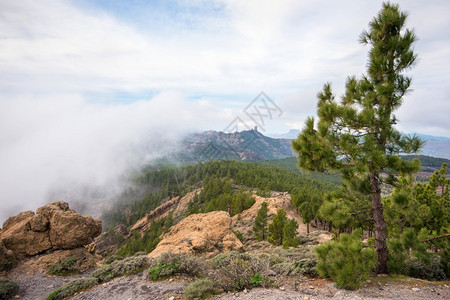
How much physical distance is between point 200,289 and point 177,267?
2981 millimetres

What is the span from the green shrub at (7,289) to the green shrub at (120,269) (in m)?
4.42

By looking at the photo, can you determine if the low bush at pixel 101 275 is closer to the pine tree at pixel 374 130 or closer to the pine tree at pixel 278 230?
the pine tree at pixel 374 130

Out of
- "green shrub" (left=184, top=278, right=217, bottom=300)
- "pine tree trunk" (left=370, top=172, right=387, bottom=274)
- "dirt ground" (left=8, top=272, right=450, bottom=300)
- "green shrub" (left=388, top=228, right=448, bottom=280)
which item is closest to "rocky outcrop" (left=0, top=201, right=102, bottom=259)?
"dirt ground" (left=8, top=272, right=450, bottom=300)

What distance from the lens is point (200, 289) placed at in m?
6.90

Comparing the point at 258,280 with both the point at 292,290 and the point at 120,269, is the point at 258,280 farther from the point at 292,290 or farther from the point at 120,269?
the point at 120,269

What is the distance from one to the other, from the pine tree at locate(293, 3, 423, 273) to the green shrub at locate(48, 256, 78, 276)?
55.5ft

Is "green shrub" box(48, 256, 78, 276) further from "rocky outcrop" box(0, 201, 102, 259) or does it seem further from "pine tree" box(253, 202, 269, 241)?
"pine tree" box(253, 202, 269, 241)

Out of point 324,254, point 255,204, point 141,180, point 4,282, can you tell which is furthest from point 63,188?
point 324,254

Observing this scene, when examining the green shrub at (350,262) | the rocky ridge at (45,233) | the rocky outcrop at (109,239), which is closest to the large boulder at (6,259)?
the rocky ridge at (45,233)

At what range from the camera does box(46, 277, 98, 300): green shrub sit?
9578 millimetres

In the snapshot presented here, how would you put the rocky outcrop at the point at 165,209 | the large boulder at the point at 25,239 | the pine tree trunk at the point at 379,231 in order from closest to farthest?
1. the pine tree trunk at the point at 379,231
2. the large boulder at the point at 25,239
3. the rocky outcrop at the point at 165,209

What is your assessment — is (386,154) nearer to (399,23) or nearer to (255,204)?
(399,23)

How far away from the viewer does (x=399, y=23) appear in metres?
7.41

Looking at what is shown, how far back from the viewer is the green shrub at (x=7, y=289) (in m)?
10.8
